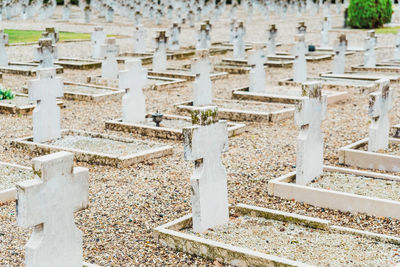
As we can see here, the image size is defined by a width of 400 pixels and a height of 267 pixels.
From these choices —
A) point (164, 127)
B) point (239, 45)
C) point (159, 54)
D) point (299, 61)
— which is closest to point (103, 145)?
point (164, 127)

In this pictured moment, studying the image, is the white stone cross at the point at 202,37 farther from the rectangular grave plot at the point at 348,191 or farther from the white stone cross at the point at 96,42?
the rectangular grave plot at the point at 348,191

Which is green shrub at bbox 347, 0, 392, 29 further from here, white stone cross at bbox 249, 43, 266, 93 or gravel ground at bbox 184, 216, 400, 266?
gravel ground at bbox 184, 216, 400, 266

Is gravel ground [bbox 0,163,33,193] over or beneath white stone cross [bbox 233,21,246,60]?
beneath

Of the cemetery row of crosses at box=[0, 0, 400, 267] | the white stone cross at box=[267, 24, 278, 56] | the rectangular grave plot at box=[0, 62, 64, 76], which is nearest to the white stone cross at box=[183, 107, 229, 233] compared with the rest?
the cemetery row of crosses at box=[0, 0, 400, 267]

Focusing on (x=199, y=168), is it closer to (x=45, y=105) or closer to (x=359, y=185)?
(x=359, y=185)

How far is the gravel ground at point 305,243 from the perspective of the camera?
5.86 meters

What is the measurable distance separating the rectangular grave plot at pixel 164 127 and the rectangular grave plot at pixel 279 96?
249cm

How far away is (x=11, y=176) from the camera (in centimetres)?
827

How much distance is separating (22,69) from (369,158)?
11.2m

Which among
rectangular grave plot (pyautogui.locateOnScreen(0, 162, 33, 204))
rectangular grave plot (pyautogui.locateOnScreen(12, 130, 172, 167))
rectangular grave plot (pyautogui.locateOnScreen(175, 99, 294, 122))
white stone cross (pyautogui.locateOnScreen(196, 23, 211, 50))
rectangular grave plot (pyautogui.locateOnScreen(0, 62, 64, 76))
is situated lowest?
rectangular grave plot (pyautogui.locateOnScreen(0, 162, 33, 204))

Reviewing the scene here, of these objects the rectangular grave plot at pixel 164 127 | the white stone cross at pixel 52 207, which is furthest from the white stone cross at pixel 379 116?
the white stone cross at pixel 52 207

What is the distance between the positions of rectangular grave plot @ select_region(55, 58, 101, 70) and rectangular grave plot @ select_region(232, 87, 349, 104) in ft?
19.1

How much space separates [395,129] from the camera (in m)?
10.9

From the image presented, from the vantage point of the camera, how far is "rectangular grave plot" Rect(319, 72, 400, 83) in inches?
628
